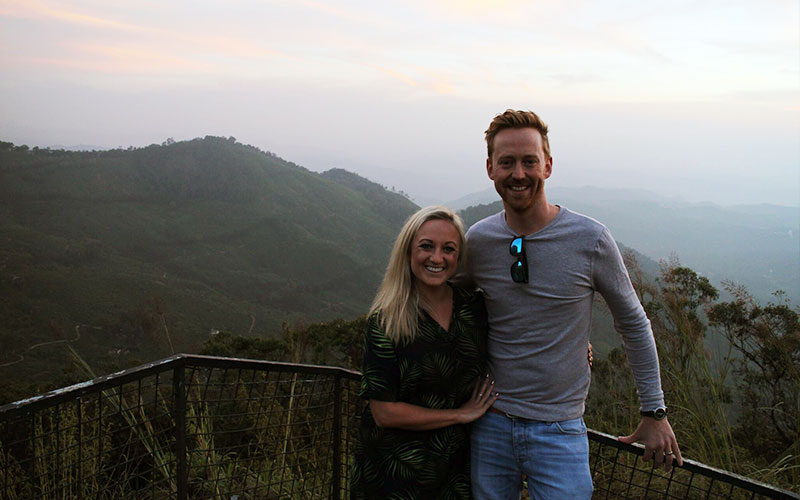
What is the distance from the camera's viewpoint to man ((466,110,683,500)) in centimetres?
146

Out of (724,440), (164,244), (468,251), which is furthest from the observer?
(164,244)

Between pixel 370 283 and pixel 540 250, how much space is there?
5259cm

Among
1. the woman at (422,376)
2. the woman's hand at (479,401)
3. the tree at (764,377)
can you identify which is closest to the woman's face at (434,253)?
the woman at (422,376)

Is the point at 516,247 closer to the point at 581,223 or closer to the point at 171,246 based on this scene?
the point at 581,223

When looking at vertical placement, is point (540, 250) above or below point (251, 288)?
above

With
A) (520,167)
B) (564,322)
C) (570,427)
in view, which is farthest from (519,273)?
(570,427)

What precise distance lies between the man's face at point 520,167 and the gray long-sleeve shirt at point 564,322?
0.32ft

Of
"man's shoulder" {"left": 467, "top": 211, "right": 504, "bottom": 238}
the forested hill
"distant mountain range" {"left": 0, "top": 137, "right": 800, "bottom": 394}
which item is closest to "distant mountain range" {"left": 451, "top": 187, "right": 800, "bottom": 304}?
"distant mountain range" {"left": 0, "top": 137, "right": 800, "bottom": 394}

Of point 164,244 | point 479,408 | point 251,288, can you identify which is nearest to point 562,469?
point 479,408

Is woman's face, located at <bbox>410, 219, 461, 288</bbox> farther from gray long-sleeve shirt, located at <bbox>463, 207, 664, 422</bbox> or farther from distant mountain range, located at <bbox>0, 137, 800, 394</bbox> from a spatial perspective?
distant mountain range, located at <bbox>0, 137, 800, 394</bbox>

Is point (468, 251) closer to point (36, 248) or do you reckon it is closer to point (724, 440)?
point (724, 440)

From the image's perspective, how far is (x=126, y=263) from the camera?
48.8 m

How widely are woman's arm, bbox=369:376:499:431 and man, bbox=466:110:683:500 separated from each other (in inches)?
2.1

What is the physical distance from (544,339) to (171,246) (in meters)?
61.5
